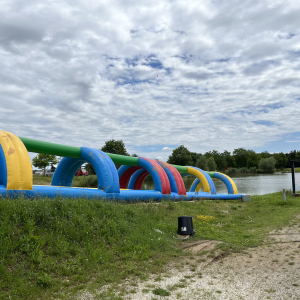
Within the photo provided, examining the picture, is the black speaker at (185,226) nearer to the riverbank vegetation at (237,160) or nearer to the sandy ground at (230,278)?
the sandy ground at (230,278)

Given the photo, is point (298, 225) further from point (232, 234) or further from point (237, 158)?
point (237, 158)

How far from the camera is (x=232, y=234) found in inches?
293

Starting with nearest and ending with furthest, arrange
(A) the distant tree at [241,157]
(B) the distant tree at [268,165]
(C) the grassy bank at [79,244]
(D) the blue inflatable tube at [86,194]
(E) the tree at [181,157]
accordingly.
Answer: (C) the grassy bank at [79,244] → (D) the blue inflatable tube at [86,194] → (E) the tree at [181,157] → (B) the distant tree at [268,165] → (A) the distant tree at [241,157]

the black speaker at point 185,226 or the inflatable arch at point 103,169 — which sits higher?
the inflatable arch at point 103,169

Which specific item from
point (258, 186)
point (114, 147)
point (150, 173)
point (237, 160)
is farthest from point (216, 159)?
point (150, 173)

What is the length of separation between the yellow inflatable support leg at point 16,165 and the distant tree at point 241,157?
286 feet

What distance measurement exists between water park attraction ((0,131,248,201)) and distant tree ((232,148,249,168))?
75.8m

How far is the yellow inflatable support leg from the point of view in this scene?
677cm

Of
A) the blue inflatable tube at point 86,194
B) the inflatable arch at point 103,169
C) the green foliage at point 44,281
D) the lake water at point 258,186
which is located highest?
the inflatable arch at point 103,169

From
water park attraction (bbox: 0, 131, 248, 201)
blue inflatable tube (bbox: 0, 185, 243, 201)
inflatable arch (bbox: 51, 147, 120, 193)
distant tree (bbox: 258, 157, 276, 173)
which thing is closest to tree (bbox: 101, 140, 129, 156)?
water park attraction (bbox: 0, 131, 248, 201)

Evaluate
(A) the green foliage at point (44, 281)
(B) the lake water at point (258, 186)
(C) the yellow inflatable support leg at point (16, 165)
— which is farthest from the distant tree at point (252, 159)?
(A) the green foliage at point (44, 281)

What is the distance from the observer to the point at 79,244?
16.5 feet

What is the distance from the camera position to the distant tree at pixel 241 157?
87819mm

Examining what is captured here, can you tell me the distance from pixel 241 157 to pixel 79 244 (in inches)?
3509
